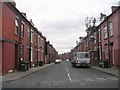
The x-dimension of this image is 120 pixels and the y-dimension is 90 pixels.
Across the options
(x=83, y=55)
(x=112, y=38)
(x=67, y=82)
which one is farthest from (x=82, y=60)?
(x=67, y=82)

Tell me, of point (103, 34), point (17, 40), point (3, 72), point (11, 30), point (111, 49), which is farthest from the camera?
point (103, 34)

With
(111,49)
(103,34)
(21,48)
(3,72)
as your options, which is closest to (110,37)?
(111,49)

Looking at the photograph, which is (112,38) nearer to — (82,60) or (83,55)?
(82,60)

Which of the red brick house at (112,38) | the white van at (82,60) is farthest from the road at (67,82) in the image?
the white van at (82,60)

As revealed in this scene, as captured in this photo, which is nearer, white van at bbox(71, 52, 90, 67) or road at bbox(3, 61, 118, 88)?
road at bbox(3, 61, 118, 88)

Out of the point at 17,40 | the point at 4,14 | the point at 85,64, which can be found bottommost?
the point at 85,64

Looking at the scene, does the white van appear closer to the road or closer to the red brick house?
the red brick house

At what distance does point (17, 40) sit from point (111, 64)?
13.5 metres

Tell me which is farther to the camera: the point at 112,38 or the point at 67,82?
the point at 112,38

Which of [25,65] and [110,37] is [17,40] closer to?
[25,65]

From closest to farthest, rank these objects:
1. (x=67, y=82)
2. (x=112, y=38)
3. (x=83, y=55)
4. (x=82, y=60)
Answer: (x=67, y=82)
(x=112, y=38)
(x=82, y=60)
(x=83, y=55)

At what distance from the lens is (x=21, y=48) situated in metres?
35.1

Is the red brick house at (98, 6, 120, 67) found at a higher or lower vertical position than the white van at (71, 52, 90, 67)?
higher

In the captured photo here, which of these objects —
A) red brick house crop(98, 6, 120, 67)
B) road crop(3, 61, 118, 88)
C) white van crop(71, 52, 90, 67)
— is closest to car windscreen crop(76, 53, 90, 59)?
white van crop(71, 52, 90, 67)
